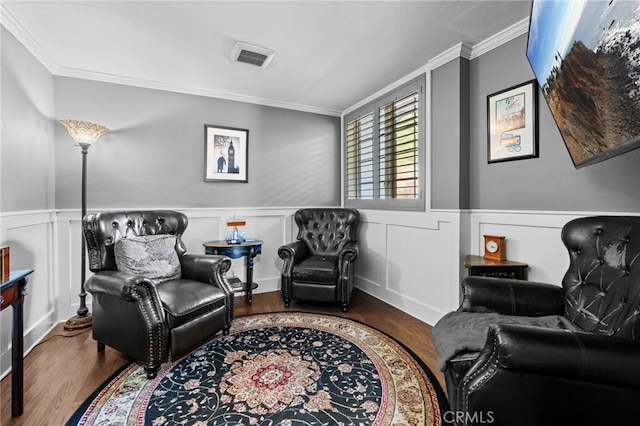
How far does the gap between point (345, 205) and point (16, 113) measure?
3449mm

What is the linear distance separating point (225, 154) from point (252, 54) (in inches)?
51.3

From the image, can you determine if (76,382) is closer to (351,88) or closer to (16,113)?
(16,113)

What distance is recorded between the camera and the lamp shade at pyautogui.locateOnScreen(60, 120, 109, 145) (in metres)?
2.48

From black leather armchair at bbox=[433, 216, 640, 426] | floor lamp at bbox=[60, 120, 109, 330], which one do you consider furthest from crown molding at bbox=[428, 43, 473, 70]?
floor lamp at bbox=[60, 120, 109, 330]

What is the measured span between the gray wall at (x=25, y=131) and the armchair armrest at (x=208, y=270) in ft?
4.25

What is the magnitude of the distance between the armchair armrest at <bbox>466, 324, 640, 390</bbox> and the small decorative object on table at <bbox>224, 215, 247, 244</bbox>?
2.73m

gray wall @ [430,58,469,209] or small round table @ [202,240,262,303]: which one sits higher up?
gray wall @ [430,58,469,209]

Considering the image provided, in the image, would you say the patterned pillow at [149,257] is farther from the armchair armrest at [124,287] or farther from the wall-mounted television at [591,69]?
the wall-mounted television at [591,69]

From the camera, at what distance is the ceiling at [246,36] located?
1971 millimetres

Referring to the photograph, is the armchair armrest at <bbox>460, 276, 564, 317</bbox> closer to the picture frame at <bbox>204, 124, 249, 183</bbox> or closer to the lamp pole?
the picture frame at <bbox>204, 124, 249, 183</bbox>

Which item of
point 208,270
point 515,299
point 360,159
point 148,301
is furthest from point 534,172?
point 148,301

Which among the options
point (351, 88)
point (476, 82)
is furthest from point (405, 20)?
point (351, 88)


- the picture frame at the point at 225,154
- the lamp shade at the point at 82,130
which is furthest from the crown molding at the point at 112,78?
the lamp shade at the point at 82,130

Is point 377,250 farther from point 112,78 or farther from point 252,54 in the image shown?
point 112,78
